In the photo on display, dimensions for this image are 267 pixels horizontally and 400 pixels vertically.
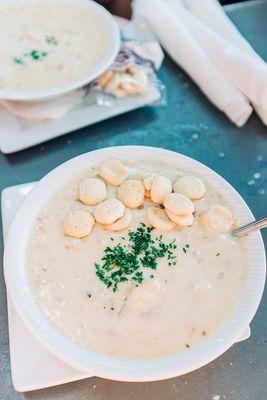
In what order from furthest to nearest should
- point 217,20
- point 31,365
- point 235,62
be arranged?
point 217,20 < point 235,62 < point 31,365

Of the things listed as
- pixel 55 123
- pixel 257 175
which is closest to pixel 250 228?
pixel 257 175

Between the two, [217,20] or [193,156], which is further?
[217,20]

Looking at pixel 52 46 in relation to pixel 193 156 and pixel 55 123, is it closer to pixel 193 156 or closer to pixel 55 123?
pixel 55 123

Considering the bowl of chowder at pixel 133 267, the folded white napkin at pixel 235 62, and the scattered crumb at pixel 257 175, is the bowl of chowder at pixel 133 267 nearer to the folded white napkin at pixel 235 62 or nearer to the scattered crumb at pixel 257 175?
the scattered crumb at pixel 257 175

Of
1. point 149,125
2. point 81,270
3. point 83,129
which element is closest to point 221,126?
point 149,125

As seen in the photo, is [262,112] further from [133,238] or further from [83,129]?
[133,238]

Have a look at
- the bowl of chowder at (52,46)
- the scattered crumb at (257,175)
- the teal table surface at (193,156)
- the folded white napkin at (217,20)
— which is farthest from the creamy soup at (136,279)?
the folded white napkin at (217,20)
